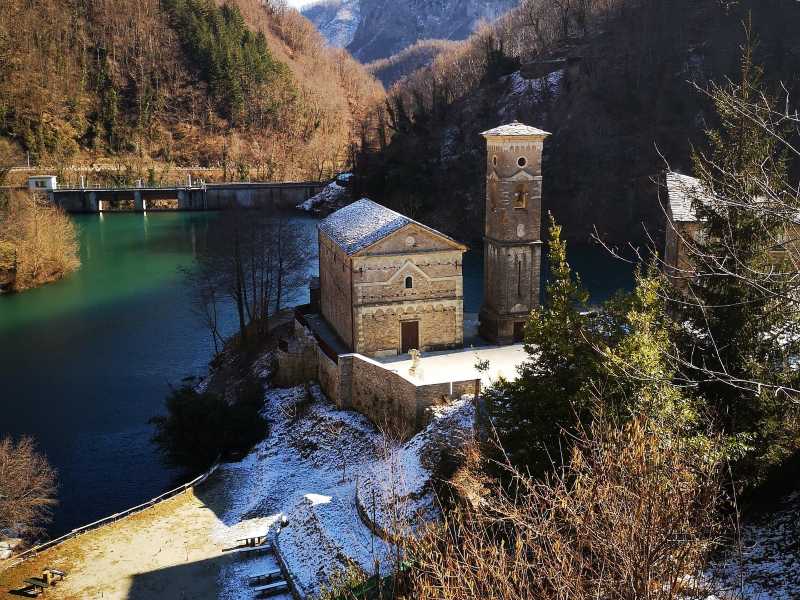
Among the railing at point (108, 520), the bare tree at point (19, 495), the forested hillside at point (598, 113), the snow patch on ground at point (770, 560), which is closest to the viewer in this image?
the snow patch on ground at point (770, 560)

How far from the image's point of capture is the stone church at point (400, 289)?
2691cm

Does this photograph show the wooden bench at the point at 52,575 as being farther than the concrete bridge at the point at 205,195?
No

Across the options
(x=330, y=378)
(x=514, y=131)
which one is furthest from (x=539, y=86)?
(x=330, y=378)

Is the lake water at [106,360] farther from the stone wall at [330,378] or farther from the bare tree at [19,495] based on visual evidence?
the stone wall at [330,378]

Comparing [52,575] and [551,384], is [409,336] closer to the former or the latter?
[551,384]

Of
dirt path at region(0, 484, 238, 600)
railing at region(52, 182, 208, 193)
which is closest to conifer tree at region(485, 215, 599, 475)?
dirt path at region(0, 484, 238, 600)

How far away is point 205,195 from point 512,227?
58.8 metres

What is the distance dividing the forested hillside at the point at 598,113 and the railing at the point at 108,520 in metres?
38.8

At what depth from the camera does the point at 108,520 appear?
907 inches

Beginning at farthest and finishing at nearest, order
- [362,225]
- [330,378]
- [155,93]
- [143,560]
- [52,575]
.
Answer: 1. [155,93]
2. [362,225]
3. [330,378]
4. [143,560]
5. [52,575]

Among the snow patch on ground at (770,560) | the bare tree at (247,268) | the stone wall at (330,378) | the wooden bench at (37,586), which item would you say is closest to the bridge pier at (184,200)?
the bare tree at (247,268)

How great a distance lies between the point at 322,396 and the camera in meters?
28.8

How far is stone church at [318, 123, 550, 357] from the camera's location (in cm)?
2702

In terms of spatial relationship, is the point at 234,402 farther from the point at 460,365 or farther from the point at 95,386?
the point at 460,365
